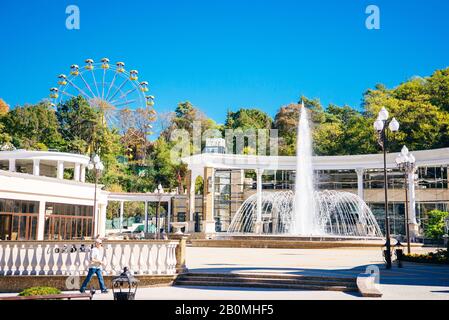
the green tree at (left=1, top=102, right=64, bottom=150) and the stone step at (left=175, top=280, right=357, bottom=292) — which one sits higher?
the green tree at (left=1, top=102, right=64, bottom=150)

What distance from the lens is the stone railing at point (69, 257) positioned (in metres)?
14.3

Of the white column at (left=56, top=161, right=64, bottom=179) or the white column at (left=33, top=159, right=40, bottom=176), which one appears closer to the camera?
the white column at (left=33, top=159, right=40, bottom=176)

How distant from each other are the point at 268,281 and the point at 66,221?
106 feet

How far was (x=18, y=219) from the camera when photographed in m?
35.8

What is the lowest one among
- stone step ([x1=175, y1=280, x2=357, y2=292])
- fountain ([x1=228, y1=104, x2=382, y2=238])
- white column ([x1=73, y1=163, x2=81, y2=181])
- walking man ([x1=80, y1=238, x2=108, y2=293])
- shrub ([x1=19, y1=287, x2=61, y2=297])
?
stone step ([x1=175, y1=280, x2=357, y2=292])

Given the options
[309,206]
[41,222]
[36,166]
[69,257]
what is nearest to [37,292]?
[69,257]

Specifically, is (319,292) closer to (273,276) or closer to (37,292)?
(273,276)

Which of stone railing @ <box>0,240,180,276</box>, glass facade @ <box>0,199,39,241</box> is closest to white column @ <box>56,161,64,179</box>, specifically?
glass facade @ <box>0,199,39,241</box>

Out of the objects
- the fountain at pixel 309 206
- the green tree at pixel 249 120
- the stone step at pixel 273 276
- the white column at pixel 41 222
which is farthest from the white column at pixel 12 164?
the green tree at pixel 249 120

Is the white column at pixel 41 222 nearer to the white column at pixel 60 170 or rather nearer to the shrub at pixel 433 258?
the white column at pixel 60 170

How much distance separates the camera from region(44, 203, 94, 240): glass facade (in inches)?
1583

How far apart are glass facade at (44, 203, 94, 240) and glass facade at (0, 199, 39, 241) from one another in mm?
1736

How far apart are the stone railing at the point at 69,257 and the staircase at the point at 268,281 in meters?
A: 1.17

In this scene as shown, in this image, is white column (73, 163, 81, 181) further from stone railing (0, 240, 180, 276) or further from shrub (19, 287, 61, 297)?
shrub (19, 287, 61, 297)
